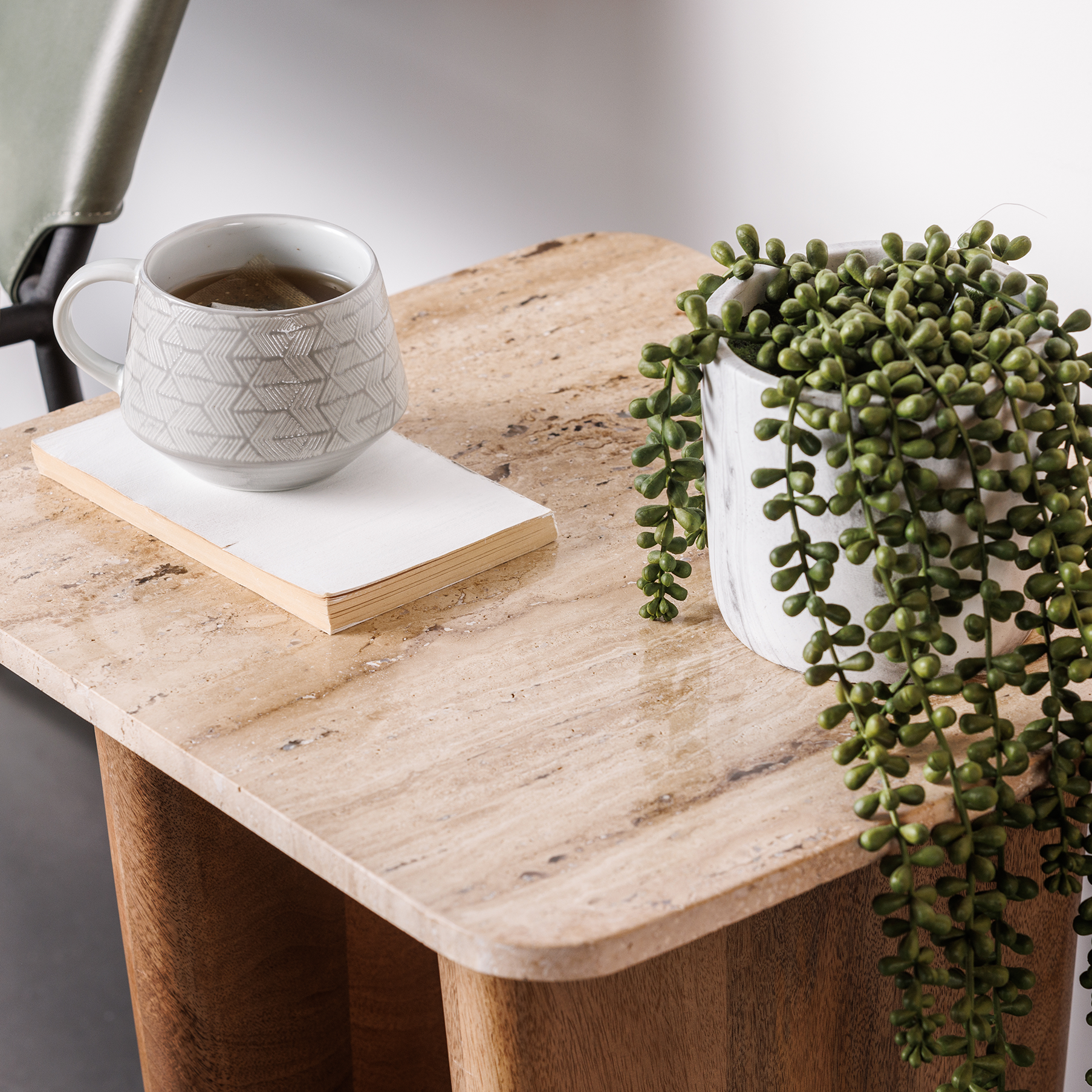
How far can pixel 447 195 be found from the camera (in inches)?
54.1

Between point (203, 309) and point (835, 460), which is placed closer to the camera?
point (835, 460)

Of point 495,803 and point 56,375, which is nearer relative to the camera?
point 495,803

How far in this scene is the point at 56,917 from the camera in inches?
47.6

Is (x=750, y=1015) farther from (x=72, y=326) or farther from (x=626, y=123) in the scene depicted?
(x=626, y=123)

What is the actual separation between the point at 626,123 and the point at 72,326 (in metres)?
0.63

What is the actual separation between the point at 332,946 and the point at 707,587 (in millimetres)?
378

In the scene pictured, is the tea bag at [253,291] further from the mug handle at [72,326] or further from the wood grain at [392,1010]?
the wood grain at [392,1010]

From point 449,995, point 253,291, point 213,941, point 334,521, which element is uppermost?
point 253,291

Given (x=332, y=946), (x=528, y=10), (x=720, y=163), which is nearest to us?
(x=332, y=946)

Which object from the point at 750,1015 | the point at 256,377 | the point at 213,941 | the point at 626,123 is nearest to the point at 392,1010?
the point at 213,941

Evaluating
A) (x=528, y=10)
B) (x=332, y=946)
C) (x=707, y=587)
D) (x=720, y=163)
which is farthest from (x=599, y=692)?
(x=528, y=10)

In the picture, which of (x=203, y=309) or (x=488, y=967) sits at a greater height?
(x=203, y=309)

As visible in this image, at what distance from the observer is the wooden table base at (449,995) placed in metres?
0.53

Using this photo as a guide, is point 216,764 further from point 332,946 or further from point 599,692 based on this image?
point 332,946
